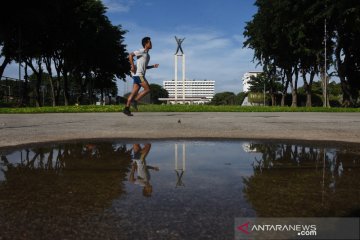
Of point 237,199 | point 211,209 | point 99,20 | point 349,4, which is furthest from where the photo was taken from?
point 99,20

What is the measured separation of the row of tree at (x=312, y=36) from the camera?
101 ft

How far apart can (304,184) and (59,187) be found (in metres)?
2.14

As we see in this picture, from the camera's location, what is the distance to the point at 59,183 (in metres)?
3.39

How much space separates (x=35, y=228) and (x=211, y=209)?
1.12 m


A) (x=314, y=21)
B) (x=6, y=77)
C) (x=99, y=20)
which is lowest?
(x=6, y=77)

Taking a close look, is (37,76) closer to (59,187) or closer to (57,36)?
(57,36)

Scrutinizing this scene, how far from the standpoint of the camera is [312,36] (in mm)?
35000

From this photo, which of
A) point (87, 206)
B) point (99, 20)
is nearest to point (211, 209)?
point (87, 206)

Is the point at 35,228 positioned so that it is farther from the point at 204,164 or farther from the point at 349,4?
the point at 349,4

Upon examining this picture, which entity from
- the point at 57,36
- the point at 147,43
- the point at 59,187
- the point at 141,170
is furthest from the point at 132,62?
the point at 57,36
